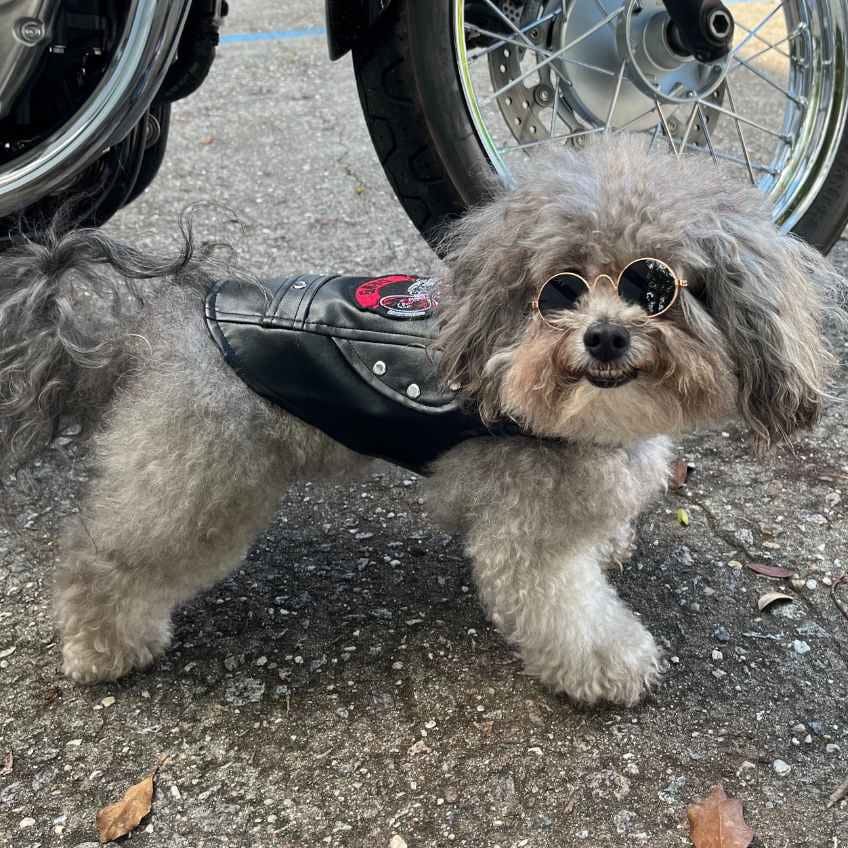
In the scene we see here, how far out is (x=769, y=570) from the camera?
2670mm

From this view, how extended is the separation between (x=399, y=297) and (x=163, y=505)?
69cm

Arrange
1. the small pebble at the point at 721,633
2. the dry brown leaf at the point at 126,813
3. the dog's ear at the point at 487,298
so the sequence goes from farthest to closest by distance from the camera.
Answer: the small pebble at the point at 721,633
the dry brown leaf at the point at 126,813
the dog's ear at the point at 487,298

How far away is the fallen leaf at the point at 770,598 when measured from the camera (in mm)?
2551

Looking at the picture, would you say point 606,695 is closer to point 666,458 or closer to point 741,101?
point 666,458

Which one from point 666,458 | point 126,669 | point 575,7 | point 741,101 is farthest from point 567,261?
point 741,101

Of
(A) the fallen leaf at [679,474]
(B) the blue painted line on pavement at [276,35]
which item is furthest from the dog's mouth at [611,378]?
(B) the blue painted line on pavement at [276,35]

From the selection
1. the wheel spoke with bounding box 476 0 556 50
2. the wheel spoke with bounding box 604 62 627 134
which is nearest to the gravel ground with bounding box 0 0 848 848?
the wheel spoke with bounding box 604 62 627 134

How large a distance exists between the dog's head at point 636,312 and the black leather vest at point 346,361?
6.0 inches

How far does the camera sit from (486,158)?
2994 millimetres

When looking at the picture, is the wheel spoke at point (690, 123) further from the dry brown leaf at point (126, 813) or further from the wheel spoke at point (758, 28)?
the dry brown leaf at point (126, 813)

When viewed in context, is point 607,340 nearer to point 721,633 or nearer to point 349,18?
point 721,633

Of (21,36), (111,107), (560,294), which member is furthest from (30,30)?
(560,294)

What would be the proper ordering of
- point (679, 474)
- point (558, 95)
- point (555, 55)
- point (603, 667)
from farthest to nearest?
point (558, 95) → point (555, 55) → point (679, 474) → point (603, 667)

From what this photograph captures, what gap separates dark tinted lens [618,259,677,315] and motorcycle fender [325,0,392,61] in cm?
143
